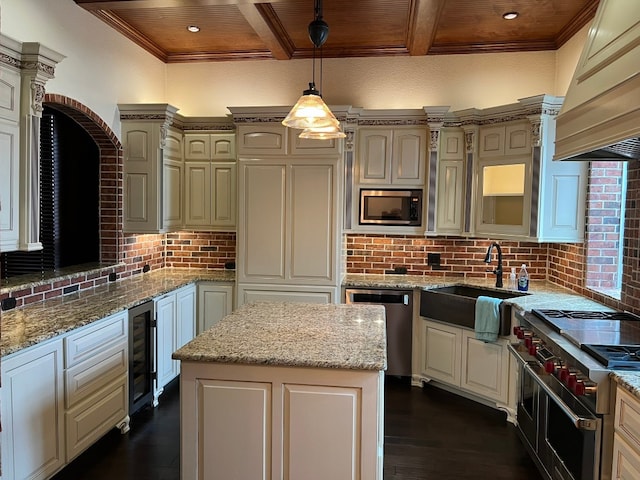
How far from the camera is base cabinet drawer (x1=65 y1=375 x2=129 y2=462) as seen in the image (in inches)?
105

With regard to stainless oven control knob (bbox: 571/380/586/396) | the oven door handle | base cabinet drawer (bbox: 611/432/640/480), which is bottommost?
base cabinet drawer (bbox: 611/432/640/480)

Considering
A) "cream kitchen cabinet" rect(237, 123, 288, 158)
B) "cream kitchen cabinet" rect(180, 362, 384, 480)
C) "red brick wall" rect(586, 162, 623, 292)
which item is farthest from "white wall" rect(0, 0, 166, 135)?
"red brick wall" rect(586, 162, 623, 292)

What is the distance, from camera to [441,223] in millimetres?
4289

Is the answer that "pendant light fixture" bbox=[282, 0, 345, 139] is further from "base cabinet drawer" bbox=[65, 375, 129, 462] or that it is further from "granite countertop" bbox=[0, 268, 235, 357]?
"base cabinet drawer" bbox=[65, 375, 129, 462]

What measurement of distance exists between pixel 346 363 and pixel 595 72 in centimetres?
178

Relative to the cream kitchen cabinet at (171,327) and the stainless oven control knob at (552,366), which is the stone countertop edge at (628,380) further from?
the cream kitchen cabinet at (171,327)

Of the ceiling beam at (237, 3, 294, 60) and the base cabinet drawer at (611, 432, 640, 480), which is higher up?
the ceiling beam at (237, 3, 294, 60)

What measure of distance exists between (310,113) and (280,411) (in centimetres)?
137

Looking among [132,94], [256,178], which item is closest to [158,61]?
[132,94]

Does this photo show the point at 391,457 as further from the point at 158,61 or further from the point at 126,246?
the point at 158,61

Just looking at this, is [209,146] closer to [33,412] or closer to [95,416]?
[95,416]

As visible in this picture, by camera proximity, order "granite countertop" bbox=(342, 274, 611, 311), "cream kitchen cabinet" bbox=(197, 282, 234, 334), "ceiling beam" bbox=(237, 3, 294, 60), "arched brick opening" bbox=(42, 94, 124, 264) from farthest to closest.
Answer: "cream kitchen cabinet" bbox=(197, 282, 234, 334), "arched brick opening" bbox=(42, 94, 124, 264), "ceiling beam" bbox=(237, 3, 294, 60), "granite countertop" bbox=(342, 274, 611, 311)

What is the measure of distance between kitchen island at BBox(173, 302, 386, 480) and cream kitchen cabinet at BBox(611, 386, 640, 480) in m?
0.98

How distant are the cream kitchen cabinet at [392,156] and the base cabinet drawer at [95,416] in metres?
2.58
